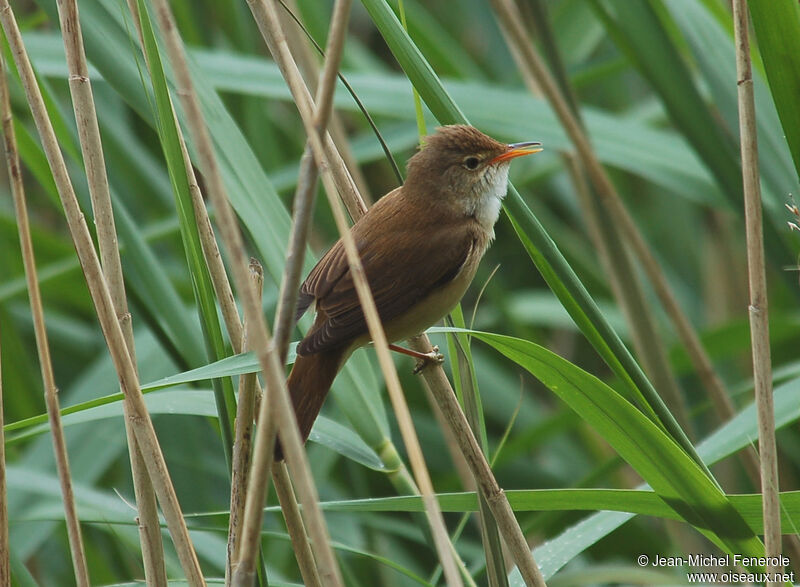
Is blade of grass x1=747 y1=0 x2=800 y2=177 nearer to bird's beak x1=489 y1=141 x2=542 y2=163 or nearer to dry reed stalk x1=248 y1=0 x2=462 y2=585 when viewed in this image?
bird's beak x1=489 y1=141 x2=542 y2=163

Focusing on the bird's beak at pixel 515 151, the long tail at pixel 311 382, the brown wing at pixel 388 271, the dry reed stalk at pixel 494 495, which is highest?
the bird's beak at pixel 515 151

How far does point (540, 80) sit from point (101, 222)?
1.21 meters

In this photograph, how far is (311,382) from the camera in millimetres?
1789

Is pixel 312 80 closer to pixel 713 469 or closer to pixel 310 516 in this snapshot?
pixel 310 516

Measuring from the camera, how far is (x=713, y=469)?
9.61ft

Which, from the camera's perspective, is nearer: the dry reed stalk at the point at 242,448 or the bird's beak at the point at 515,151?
the dry reed stalk at the point at 242,448

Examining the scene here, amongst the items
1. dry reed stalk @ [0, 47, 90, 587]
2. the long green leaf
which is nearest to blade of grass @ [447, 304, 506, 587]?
the long green leaf

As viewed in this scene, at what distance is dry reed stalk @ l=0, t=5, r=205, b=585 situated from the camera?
4.69 ft

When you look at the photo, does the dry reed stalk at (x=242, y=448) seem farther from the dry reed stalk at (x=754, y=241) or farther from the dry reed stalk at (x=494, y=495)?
the dry reed stalk at (x=754, y=241)

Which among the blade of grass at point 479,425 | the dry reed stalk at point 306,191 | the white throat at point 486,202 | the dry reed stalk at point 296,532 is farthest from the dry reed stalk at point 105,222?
the white throat at point 486,202

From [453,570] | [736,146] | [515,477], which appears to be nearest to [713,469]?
[515,477]

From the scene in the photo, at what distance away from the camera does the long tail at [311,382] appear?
1.72 metres

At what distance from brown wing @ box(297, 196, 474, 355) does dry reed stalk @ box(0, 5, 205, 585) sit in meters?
0.58

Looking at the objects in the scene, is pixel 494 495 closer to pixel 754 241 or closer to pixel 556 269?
pixel 556 269
